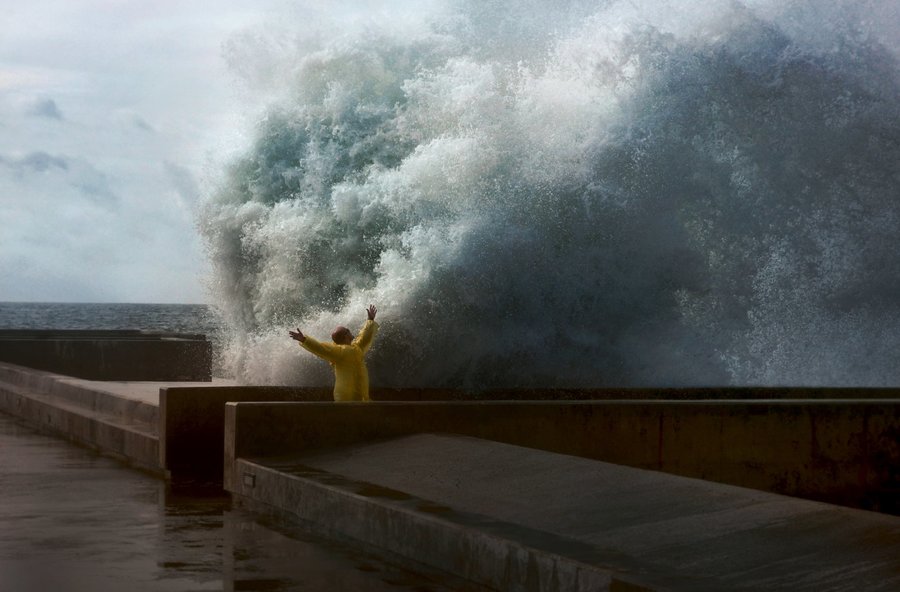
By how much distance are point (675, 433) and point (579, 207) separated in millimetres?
12097

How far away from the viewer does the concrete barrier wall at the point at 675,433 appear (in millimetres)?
10758

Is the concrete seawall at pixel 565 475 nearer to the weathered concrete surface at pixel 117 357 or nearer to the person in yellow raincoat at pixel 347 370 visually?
the person in yellow raincoat at pixel 347 370

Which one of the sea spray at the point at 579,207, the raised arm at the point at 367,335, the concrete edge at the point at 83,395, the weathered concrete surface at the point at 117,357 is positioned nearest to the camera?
the raised arm at the point at 367,335

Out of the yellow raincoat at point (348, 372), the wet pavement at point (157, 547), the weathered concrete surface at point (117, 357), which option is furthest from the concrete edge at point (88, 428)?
the weathered concrete surface at point (117, 357)

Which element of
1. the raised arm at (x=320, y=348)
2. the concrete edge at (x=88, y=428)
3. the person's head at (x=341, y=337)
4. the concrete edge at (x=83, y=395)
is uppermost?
the person's head at (x=341, y=337)

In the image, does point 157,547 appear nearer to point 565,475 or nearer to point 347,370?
point 565,475

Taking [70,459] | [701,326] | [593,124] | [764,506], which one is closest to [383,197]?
[593,124]

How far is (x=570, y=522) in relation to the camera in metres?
7.19

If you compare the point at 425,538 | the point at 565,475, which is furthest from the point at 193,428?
the point at 425,538

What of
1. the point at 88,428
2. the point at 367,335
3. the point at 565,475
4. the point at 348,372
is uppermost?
the point at 367,335

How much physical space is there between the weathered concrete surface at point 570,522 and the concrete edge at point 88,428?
3.27 m

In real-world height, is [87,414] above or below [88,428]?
above

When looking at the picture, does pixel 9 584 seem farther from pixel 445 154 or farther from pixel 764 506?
pixel 445 154

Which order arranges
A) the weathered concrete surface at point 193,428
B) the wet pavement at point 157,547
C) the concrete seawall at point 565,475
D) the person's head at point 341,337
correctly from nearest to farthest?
the concrete seawall at point 565,475, the wet pavement at point 157,547, the person's head at point 341,337, the weathered concrete surface at point 193,428
